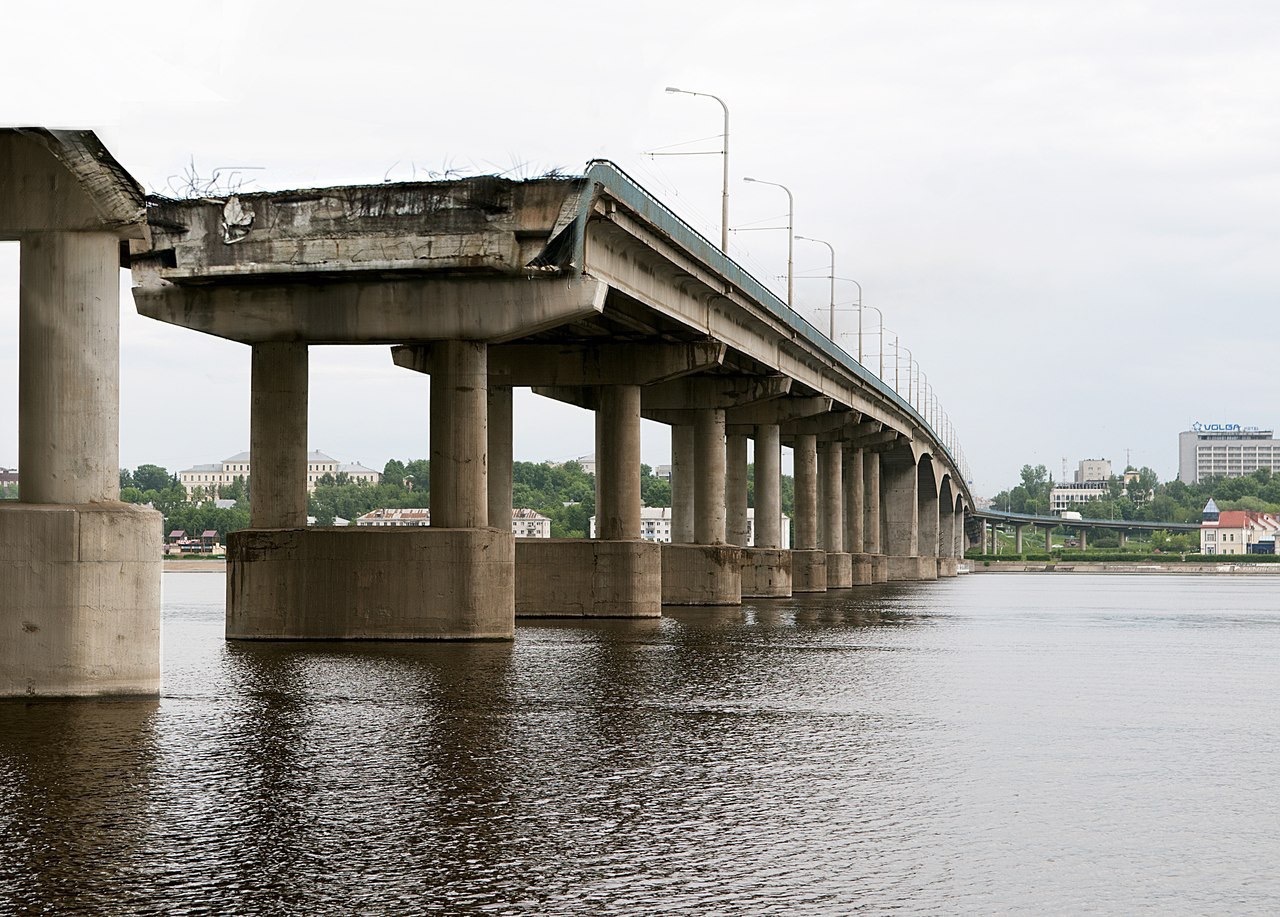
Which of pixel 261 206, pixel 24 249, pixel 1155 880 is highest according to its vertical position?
pixel 261 206

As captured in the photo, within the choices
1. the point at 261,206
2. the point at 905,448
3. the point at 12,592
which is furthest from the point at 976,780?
the point at 905,448

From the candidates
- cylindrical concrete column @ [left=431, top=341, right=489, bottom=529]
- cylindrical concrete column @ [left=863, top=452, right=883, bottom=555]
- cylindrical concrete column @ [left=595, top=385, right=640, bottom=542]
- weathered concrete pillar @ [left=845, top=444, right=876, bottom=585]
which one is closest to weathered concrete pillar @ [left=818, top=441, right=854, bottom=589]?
weathered concrete pillar @ [left=845, top=444, right=876, bottom=585]

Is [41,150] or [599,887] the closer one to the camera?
[599,887]

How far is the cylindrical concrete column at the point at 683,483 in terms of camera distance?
74.9 m

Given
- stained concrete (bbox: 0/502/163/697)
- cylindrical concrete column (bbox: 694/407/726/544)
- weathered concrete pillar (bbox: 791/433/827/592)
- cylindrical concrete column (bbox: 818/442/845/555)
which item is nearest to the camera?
stained concrete (bbox: 0/502/163/697)

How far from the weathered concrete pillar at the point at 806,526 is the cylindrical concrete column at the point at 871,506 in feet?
79.5

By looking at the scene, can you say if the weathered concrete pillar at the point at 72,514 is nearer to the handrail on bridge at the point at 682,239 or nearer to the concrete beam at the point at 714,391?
the handrail on bridge at the point at 682,239

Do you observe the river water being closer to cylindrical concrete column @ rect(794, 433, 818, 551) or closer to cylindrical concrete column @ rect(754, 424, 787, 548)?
cylindrical concrete column @ rect(754, 424, 787, 548)

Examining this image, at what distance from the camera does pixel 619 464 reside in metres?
52.0

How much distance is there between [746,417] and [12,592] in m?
58.6

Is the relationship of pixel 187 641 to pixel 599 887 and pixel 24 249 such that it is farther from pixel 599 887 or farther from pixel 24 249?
pixel 599 887

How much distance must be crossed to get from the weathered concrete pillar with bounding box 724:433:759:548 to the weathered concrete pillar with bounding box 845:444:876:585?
19.5 m

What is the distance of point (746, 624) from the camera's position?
1950 inches

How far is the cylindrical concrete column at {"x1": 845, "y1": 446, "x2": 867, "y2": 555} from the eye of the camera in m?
108
